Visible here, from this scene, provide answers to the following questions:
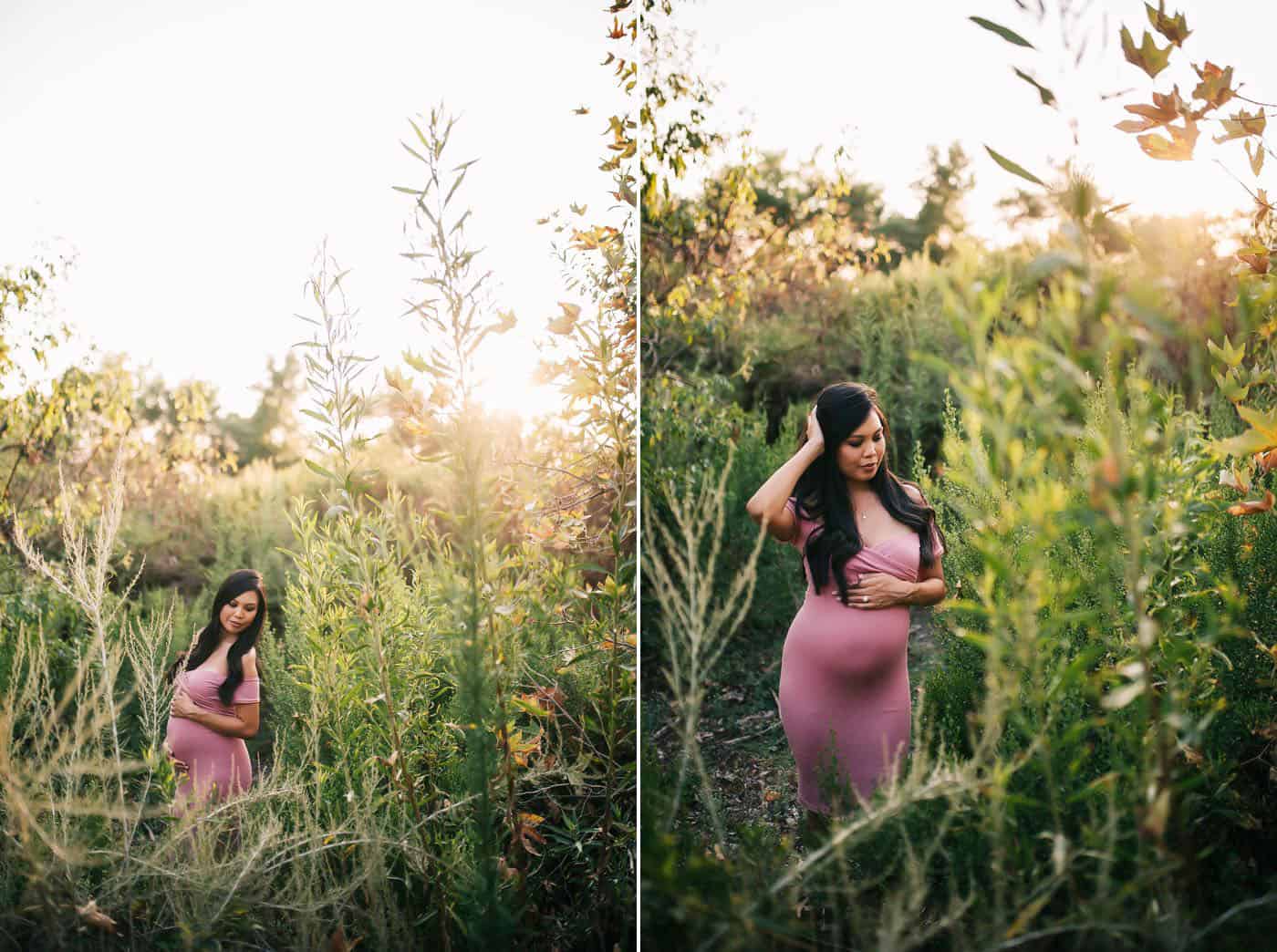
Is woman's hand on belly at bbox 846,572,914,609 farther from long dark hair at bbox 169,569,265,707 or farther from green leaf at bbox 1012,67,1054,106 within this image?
long dark hair at bbox 169,569,265,707

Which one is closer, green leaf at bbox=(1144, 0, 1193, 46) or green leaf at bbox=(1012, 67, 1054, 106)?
green leaf at bbox=(1012, 67, 1054, 106)

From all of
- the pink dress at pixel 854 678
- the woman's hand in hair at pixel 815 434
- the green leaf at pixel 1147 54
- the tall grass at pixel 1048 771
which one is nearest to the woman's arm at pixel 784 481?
the woman's hand in hair at pixel 815 434

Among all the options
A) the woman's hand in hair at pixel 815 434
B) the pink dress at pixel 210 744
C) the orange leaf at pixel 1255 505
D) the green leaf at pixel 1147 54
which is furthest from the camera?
the pink dress at pixel 210 744

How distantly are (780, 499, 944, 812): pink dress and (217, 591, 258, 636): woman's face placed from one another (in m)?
1.53

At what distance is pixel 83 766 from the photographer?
1.69 m

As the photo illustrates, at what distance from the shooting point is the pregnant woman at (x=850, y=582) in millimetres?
1745

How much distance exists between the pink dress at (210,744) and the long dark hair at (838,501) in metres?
1.57

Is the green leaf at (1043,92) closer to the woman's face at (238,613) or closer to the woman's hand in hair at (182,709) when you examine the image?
the woman's face at (238,613)

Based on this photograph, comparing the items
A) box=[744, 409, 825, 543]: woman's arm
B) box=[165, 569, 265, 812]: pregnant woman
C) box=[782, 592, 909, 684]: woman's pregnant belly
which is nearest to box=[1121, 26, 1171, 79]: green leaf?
box=[744, 409, 825, 543]: woman's arm

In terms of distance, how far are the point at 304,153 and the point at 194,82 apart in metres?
0.40

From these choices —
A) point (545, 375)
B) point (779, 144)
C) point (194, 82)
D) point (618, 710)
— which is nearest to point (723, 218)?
point (779, 144)

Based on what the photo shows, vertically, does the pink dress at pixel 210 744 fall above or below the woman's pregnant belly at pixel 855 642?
below

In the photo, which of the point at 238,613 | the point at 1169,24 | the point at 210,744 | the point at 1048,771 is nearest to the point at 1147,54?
the point at 1169,24

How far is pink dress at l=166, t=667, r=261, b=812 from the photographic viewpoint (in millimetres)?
2057
